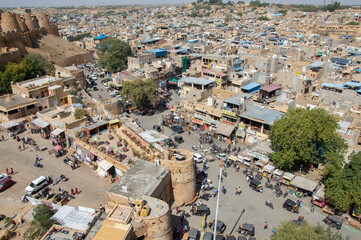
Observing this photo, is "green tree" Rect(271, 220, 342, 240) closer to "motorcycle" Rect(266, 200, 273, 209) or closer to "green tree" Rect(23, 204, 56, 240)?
"motorcycle" Rect(266, 200, 273, 209)

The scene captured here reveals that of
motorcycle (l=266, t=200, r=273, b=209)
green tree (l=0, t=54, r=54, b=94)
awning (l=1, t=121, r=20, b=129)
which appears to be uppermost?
green tree (l=0, t=54, r=54, b=94)

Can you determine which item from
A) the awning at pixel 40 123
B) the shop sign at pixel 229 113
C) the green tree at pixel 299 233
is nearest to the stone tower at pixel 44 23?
the awning at pixel 40 123

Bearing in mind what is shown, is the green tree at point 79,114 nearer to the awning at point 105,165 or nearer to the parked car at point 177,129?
the awning at point 105,165

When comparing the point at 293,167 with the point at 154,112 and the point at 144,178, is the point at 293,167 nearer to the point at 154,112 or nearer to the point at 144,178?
the point at 144,178

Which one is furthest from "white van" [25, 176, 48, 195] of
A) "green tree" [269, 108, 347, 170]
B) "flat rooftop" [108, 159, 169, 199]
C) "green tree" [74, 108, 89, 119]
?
"green tree" [269, 108, 347, 170]

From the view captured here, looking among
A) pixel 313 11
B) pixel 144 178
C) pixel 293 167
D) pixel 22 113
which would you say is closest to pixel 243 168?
pixel 293 167
